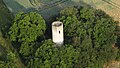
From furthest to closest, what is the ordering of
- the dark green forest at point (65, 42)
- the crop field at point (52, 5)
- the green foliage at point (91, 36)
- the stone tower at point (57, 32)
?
the crop field at point (52, 5), the green foliage at point (91, 36), the stone tower at point (57, 32), the dark green forest at point (65, 42)

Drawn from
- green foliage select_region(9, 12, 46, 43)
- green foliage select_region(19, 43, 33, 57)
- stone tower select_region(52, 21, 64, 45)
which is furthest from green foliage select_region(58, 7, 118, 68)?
green foliage select_region(19, 43, 33, 57)

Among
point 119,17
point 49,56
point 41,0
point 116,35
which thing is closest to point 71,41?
point 49,56

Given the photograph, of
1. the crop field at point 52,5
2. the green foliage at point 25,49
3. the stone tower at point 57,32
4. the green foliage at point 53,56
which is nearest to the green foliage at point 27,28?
the green foliage at point 25,49

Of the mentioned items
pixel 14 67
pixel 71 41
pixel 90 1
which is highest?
pixel 90 1

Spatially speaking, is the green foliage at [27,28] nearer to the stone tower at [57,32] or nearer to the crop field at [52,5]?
the stone tower at [57,32]

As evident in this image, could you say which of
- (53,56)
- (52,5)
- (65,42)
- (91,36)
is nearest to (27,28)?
(65,42)

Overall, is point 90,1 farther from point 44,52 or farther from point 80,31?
point 44,52

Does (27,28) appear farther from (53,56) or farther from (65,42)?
(53,56)
